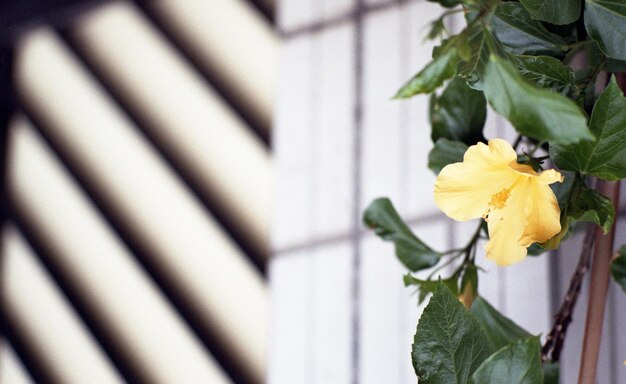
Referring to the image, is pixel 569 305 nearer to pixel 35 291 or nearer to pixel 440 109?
pixel 440 109

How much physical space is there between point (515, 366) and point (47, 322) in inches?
64.8

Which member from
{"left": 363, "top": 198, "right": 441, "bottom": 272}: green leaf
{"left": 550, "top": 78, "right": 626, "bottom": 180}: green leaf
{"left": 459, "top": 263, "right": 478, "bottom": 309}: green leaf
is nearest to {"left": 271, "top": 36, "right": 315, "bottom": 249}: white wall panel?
{"left": 363, "top": 198, "right": 441, "bottom": 272}: green leaf

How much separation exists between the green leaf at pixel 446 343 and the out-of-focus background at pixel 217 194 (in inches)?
18.2

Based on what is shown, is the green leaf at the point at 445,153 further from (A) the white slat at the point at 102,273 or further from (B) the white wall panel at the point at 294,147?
(A) the white slat at the point at 102,273

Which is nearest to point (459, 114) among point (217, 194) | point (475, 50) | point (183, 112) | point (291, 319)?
point (475, 50)

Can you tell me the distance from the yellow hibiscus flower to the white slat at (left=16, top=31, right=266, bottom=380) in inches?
43.8

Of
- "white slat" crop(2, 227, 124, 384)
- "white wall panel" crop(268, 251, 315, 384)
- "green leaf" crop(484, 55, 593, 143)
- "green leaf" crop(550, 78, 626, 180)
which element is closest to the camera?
"green leaf" crop(484, 55, 593, 143)

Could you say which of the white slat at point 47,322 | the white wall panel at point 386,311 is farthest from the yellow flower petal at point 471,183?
the white slat at point 47,322

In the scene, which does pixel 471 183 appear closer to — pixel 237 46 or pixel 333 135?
pixel 333 135

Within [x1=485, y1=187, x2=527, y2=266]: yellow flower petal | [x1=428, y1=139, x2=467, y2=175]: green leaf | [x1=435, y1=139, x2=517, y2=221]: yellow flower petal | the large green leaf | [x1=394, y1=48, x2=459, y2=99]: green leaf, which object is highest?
[x1=394, y1=48, x2=459, y2=99]: green leaf

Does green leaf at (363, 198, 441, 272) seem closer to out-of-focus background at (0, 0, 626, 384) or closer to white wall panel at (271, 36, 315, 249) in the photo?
out-of-focus background at (0, 0, 626, 384)

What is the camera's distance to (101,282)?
6.28 ft

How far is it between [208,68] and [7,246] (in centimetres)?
68

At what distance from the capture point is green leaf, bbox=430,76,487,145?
79 cm
